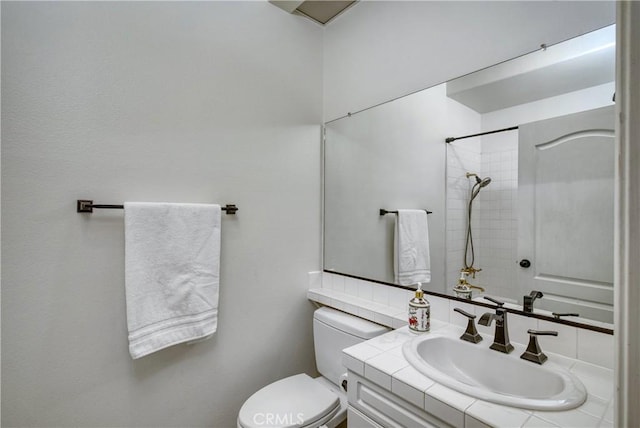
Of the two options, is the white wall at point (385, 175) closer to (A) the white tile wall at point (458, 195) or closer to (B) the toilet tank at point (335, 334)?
(A) the white tile wall at point (458, 195)

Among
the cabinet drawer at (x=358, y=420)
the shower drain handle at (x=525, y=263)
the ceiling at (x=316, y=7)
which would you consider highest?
the ceiling at (x=316, y=7)

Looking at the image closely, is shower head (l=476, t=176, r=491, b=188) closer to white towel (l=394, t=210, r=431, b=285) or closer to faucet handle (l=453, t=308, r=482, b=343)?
white towel (l=394, t=210, r=431, b=285)

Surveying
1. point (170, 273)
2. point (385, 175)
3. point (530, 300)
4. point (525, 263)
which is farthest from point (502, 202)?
point (170, 273)

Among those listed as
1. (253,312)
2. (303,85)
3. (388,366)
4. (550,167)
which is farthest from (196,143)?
(550,167)

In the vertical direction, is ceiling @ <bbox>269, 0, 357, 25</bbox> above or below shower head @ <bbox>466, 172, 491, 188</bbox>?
above

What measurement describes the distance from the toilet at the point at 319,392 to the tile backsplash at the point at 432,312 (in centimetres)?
7

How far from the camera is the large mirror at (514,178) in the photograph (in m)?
0.96

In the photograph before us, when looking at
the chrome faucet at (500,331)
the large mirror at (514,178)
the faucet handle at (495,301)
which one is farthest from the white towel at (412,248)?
the chrome faucet at (500,331)

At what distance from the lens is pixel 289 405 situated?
1.29 metres

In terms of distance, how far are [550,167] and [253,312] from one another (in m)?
1.43

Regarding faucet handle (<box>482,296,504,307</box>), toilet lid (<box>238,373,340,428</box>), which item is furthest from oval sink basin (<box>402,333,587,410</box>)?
toilet lid (<box>238,373,340,428</box>)

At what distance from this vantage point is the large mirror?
96cm

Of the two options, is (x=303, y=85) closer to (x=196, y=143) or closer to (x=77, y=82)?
(x=196, y=143)

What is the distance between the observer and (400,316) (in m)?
1.35
